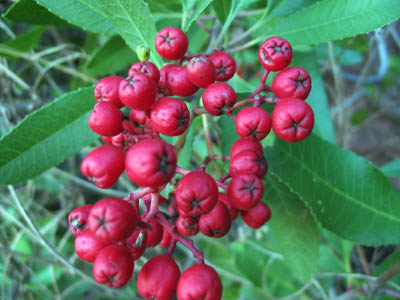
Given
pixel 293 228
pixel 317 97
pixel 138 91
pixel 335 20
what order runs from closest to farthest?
pixel 138 91
pixel 335 20
pixel 293 228
pixel 317 97

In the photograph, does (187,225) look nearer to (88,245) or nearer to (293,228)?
(88,245)

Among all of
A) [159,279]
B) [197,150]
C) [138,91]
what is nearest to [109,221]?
[159,279]

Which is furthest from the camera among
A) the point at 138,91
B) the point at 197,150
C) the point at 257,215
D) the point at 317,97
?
the point at 197,150

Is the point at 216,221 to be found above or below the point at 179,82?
below

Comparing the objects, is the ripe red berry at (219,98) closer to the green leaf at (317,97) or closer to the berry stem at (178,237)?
the berry stem at (178,237)

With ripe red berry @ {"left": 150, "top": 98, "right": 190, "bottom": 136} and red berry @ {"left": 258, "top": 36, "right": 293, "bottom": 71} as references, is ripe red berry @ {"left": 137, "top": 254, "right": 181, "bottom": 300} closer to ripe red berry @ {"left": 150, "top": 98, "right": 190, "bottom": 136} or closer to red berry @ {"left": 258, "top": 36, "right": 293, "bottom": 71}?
ripe red berry @ {"left": 150, "top": 98, "right": 190, "bottom": 136}

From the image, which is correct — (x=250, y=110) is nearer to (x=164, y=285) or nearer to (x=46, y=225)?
(x=164, y=285)
